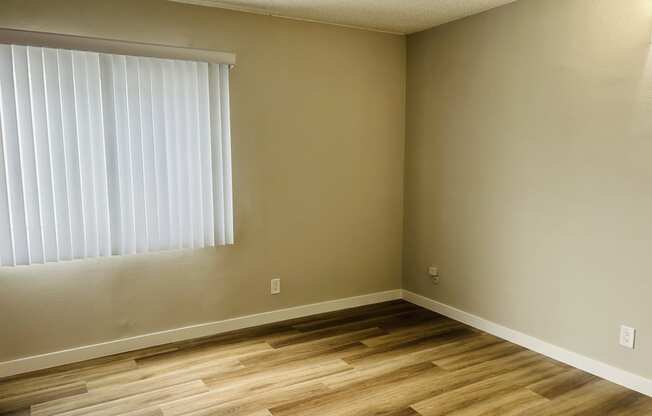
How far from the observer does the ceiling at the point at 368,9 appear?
126 inches

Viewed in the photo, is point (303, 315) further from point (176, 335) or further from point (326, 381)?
point (326, 381)

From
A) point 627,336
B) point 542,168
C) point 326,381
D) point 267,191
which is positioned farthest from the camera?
point 267,191

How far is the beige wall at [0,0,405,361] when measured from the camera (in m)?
2.96

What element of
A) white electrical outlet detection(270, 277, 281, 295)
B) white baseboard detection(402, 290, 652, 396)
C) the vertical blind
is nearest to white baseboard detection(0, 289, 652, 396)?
white baseboard detection(402, 290, 652, 396)

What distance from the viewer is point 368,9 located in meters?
3.37

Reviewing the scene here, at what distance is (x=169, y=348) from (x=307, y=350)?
0.94 m

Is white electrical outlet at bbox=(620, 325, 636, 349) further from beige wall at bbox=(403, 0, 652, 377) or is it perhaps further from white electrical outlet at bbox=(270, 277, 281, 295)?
white electrical outlet at bbox=(270, 277, 281, 295)

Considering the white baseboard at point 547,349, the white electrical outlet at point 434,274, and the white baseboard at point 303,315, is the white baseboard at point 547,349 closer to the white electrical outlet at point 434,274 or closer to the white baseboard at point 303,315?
the white baseboard at point 303,315

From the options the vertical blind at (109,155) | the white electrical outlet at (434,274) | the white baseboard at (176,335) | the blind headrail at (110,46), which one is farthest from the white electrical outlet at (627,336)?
the blind headrail at (110,46)

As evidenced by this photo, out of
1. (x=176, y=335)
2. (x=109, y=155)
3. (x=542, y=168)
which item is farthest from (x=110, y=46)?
(x=542, y=168)

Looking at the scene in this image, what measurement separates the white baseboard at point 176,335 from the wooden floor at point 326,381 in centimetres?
7

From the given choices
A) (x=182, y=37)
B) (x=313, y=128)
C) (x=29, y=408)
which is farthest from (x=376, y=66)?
(x=29, y=408)

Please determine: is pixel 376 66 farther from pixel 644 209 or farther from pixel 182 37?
pixel 644 209

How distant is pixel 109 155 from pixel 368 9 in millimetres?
1992
